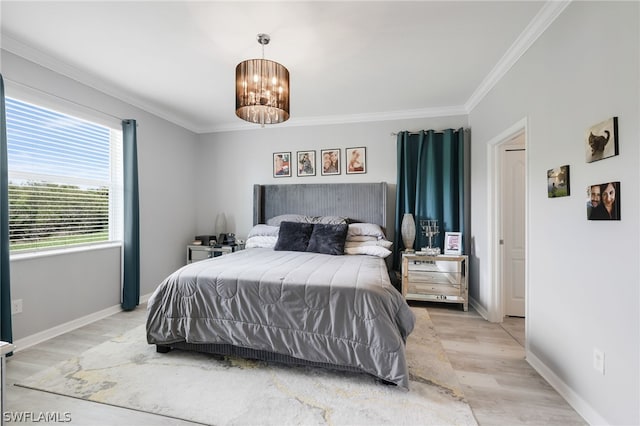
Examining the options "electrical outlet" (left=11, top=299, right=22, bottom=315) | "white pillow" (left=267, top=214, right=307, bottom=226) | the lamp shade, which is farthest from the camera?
"white pillow" (left=267, top=214, right=307, bottom=226)

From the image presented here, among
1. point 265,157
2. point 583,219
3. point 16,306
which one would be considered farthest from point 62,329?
point 583,219

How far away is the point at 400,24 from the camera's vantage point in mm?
2113

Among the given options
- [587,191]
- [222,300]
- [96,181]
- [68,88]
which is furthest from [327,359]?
[68,88]

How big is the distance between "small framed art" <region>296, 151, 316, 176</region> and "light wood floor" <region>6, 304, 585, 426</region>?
2594mm

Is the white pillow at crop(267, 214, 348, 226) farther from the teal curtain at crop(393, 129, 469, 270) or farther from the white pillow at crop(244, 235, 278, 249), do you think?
the teal curtain at crop(393, 129, 469, 270)

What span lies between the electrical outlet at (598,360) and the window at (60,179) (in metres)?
4.25

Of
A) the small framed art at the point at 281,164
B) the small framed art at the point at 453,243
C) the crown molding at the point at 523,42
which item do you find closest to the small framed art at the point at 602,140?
the crown molding at the point at 523,42

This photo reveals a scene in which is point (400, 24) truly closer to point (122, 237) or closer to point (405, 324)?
point (405, 324)

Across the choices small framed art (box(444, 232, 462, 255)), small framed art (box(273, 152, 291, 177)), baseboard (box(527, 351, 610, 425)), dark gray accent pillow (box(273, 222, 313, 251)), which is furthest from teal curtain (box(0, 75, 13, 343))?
small framed art (box(444, 232, 462, 255))

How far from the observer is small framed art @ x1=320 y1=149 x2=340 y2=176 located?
4.21 meters

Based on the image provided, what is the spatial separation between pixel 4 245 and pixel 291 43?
109 inches

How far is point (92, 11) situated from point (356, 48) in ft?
6.41

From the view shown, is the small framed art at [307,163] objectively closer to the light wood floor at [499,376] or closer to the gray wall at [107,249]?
the gray wall at [107,249]

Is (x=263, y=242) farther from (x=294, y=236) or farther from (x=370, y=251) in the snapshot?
(x=370, y=251)
